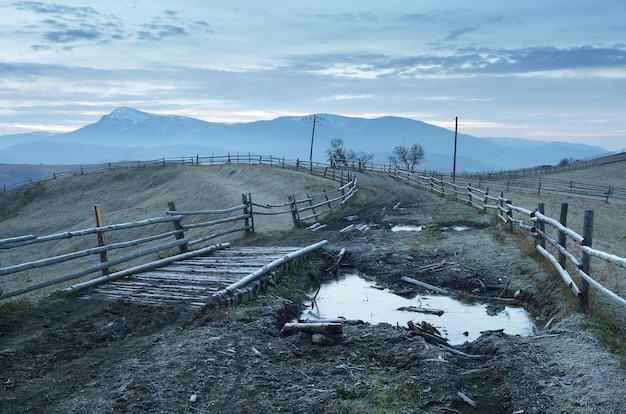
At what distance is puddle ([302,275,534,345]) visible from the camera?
8.32 m

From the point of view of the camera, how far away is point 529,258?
11438 millimetres

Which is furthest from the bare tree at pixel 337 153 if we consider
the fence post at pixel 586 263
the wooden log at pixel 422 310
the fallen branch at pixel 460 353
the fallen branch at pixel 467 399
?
the fallen branch at pixel 467 399

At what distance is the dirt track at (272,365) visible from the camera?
17.0ft

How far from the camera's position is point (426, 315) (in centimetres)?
902

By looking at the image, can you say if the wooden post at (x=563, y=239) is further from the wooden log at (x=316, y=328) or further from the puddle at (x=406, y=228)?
the puddle at (x=406, y=228)

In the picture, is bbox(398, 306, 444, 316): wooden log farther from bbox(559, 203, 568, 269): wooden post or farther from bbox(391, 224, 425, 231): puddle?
bbox(391, 224, 425, 231): puddle

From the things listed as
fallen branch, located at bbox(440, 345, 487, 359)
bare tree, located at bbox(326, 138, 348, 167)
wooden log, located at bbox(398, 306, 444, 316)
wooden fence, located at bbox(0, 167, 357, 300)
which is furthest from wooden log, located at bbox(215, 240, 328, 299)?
bare tree, located at bbox(326, 138, 348, 167)

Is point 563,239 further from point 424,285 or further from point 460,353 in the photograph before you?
point 460,353

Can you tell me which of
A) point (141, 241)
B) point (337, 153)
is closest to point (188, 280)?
point (141, 241)

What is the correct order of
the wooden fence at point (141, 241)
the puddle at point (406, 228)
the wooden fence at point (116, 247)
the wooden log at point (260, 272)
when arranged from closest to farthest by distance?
the wooden log at point (260, 272), the wooden fence at point (116, 247), the wooden fence at point (141, 241), the puddle at point (406, 228)

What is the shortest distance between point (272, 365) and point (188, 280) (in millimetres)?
3958

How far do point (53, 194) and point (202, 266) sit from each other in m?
52.3

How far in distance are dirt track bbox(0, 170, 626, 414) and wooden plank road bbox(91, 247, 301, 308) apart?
1.47 ft

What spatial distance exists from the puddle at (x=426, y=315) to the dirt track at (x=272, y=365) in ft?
1.14
